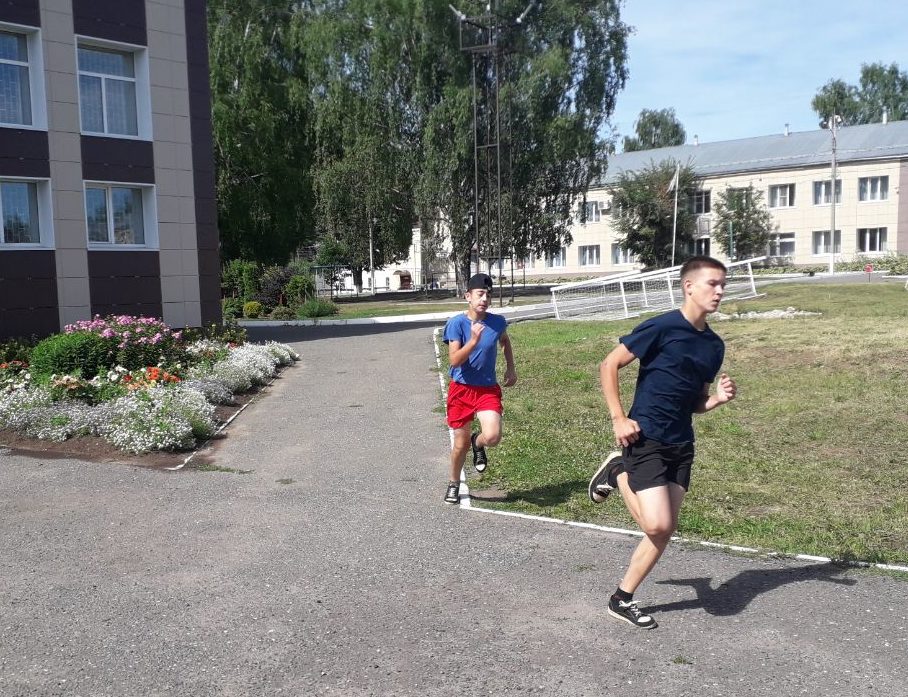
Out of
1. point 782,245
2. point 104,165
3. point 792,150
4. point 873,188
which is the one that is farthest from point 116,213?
point 792,150

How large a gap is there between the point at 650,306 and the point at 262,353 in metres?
12.0

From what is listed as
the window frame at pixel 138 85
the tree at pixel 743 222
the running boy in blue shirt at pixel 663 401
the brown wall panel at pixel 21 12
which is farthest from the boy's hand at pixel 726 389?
the tree at pixel 743 222

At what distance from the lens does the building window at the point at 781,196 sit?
58.6 metres

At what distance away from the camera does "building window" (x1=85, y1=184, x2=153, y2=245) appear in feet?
60.4

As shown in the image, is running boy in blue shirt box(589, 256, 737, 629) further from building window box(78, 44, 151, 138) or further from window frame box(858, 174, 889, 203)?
window frame box(858, 174, 889, 203)

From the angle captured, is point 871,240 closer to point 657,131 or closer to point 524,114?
point 524,114

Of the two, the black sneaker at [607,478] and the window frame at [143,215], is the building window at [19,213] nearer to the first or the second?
the window frame at [143,215]

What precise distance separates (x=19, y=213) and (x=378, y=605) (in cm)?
1569

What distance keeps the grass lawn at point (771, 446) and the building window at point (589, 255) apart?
50.9 meters

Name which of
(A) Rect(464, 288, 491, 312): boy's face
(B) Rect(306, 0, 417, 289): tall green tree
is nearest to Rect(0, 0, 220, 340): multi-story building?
(A) Rect(464, 288, 491, 312): boy's face

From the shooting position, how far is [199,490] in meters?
7.51

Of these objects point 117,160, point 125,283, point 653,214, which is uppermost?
point 653,214

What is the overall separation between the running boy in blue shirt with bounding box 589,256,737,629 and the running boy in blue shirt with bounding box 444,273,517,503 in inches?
83.6

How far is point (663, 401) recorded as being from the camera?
14.3ft
